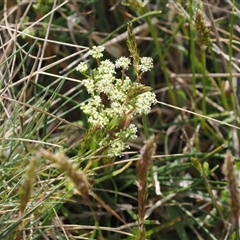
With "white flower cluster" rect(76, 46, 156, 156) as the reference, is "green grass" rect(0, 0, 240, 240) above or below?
below

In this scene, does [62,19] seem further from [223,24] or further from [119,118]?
[119,118]

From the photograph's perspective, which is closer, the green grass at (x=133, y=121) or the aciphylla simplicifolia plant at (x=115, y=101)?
the aciphylla simplicifolia plant at (x=115, y=101)

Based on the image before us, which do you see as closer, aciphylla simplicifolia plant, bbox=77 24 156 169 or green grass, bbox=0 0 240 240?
aciphylla simplicifolia plant, bbox=77 24 156 169

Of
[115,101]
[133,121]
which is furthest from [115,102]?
[133,121]

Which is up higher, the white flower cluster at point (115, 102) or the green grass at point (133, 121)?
the white flower cluster at point (115, 102)

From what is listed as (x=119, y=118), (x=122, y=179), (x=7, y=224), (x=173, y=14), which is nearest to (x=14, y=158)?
(x=7, y=224)

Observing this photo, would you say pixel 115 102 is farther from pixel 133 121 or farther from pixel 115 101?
pixel 133 121

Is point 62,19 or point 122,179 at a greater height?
point 62,19

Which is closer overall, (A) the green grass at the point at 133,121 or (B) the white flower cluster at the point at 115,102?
(B) the white flower cluster at the point at 115,102
